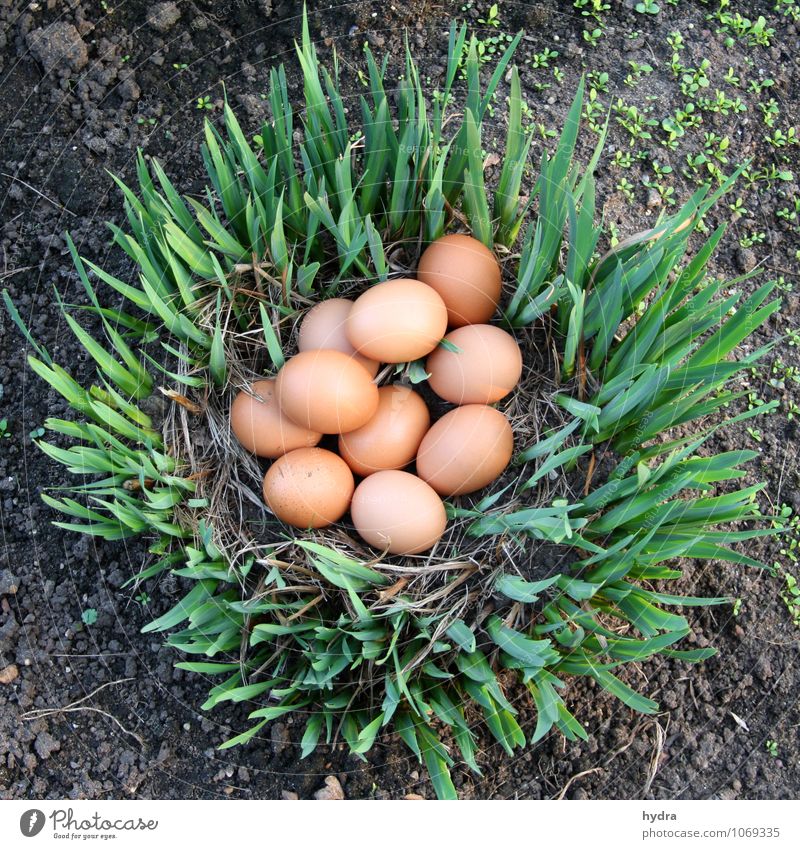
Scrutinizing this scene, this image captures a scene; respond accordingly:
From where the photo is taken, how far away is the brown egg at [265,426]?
1.36 m

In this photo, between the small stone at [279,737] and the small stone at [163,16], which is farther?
the small stone at [163,16]

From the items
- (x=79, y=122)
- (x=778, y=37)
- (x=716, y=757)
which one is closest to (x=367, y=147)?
(x=79, y=122)

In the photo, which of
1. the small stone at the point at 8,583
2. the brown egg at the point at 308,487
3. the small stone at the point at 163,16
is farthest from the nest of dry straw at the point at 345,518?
the small stone at the point at 163,16

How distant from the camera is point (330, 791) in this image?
1356mm

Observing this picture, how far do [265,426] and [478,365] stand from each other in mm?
345

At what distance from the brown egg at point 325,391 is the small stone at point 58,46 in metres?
0.85

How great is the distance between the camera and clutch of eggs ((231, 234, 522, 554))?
1.31 m

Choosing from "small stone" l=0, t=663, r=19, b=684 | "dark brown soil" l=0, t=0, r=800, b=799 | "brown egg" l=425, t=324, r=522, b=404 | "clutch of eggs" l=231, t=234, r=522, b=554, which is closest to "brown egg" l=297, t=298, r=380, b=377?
"clutch of eggs" l=231, t=234, r=522, b=554

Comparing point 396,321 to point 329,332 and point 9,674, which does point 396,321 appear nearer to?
point 329,332

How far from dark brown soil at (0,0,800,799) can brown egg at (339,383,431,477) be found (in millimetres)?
389

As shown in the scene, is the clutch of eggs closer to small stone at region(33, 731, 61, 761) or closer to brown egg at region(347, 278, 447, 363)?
brown egg at region(347, 278, 447, 363)

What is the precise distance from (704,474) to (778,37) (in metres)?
1.10

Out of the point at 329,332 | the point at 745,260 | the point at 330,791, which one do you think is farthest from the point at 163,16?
the point at 330,791

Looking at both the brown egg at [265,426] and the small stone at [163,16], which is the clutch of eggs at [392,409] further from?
the small stone at [163,16]
